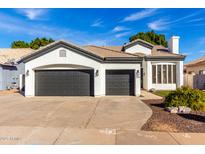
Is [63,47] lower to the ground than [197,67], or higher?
higher

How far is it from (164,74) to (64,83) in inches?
420

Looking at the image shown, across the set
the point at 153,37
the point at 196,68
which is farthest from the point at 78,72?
the point at 153,37

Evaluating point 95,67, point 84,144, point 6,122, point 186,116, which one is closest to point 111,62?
point 95,67

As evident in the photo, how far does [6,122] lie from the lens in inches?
305

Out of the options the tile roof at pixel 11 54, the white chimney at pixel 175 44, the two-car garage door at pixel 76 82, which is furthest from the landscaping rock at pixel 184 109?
the tile roof at pixel 11 54

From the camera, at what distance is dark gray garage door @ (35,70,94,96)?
54.0 ft

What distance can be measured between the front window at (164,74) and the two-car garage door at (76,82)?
5.64 m

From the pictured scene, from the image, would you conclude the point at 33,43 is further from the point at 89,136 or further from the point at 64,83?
the point at 89,136

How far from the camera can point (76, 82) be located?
1655 centimetres

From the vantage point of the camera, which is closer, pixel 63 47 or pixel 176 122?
pixel 176 122

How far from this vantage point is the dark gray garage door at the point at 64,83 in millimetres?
16470

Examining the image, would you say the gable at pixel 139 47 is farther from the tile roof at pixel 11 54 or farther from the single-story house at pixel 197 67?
the tile roof at pixel 11 54
